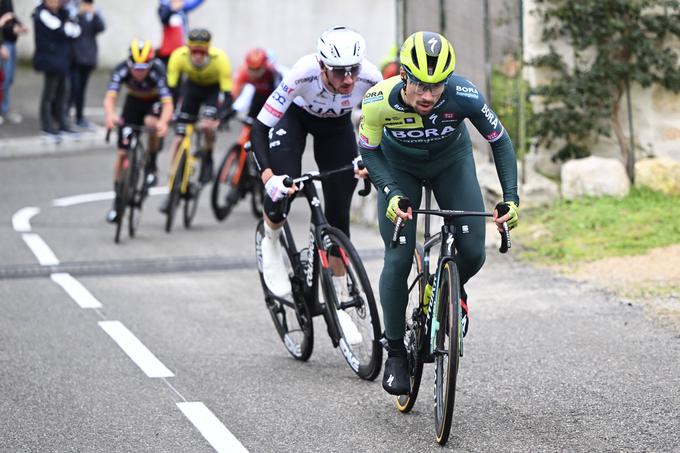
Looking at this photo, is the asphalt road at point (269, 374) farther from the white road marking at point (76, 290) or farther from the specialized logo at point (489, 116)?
the specialized logo at point (489, 116)

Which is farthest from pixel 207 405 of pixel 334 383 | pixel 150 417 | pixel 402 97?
pixel 402 97

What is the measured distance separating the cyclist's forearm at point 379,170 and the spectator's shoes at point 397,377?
0.87m

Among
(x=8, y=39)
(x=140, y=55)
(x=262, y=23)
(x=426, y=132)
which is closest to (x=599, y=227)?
(x=140, y=55)

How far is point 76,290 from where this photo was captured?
34.8 feet

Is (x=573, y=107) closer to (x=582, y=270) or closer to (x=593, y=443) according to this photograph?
(x=582, y=270)

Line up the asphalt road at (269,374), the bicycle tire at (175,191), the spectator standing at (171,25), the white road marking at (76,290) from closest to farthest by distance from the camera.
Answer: the asphalt road at (269,374) → the white road marking at (76,290) → the bicycle tire at (175,191) → the spectator standing at (171,25)

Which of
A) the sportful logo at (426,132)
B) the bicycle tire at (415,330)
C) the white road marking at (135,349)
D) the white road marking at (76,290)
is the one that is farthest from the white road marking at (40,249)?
the sportful logo at (426,132)

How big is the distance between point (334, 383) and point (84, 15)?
15.0 meters

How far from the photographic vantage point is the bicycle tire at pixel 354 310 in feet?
23.7

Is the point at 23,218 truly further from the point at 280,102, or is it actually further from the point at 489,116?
the point at 489,116

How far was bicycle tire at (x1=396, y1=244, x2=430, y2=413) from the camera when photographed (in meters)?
6.62

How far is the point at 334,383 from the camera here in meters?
7.58

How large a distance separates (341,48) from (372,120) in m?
0.96

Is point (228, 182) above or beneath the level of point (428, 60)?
beneath
